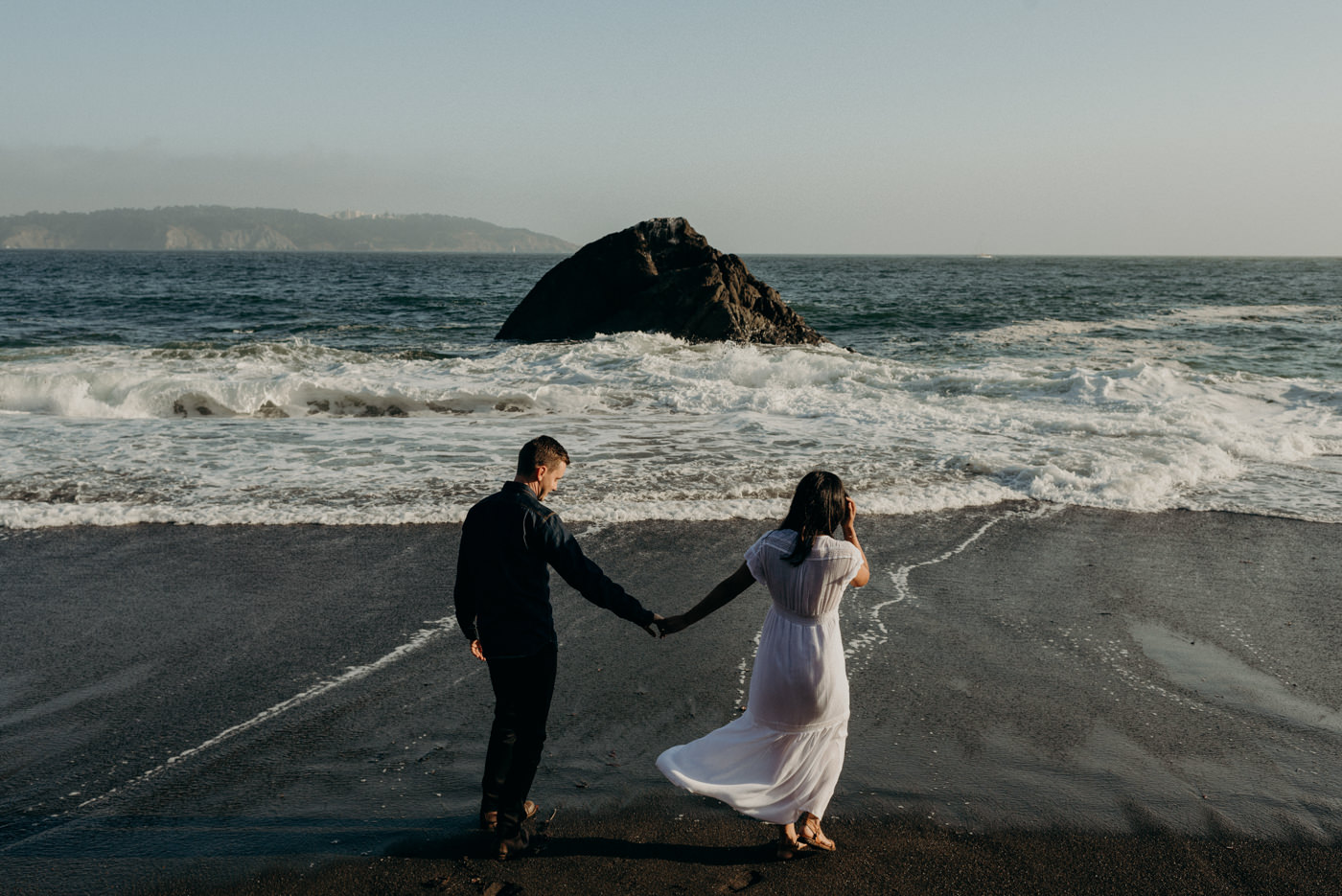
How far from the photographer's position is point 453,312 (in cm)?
3734

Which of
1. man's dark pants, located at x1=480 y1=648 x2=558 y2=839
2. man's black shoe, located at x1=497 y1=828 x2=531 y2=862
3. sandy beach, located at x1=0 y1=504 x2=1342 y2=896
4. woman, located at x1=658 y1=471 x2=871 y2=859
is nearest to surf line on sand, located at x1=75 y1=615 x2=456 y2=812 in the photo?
sandy beach, located at x1=0 y1=504 x2=1342 y2=896

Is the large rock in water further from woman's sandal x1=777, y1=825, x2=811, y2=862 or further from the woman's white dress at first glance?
woman's sandal x1=777, y1=825, x2=811, y2=862

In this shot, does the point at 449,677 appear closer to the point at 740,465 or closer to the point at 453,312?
the point at 740,465

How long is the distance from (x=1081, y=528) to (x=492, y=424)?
8.25 metres

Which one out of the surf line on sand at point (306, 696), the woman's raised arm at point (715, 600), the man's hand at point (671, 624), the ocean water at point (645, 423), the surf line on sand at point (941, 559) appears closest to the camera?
the woman's raised arm at point (715, 600)

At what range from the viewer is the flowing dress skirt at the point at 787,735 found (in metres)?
3.34

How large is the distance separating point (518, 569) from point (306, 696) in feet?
6.81

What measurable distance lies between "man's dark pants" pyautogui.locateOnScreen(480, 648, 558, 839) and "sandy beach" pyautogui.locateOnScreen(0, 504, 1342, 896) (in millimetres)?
196

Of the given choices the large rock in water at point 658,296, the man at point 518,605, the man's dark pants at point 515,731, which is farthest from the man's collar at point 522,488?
the large rock in water at point 658,296

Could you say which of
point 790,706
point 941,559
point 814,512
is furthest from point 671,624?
point 941,559

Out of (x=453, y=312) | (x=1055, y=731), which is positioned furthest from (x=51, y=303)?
(x=1055, y=731)

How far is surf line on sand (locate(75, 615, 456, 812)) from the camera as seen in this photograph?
389cm

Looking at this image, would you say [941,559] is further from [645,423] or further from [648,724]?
[645,423]

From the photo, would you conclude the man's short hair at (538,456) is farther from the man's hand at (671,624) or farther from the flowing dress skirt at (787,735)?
the flowing dress skirt at (787,735)
